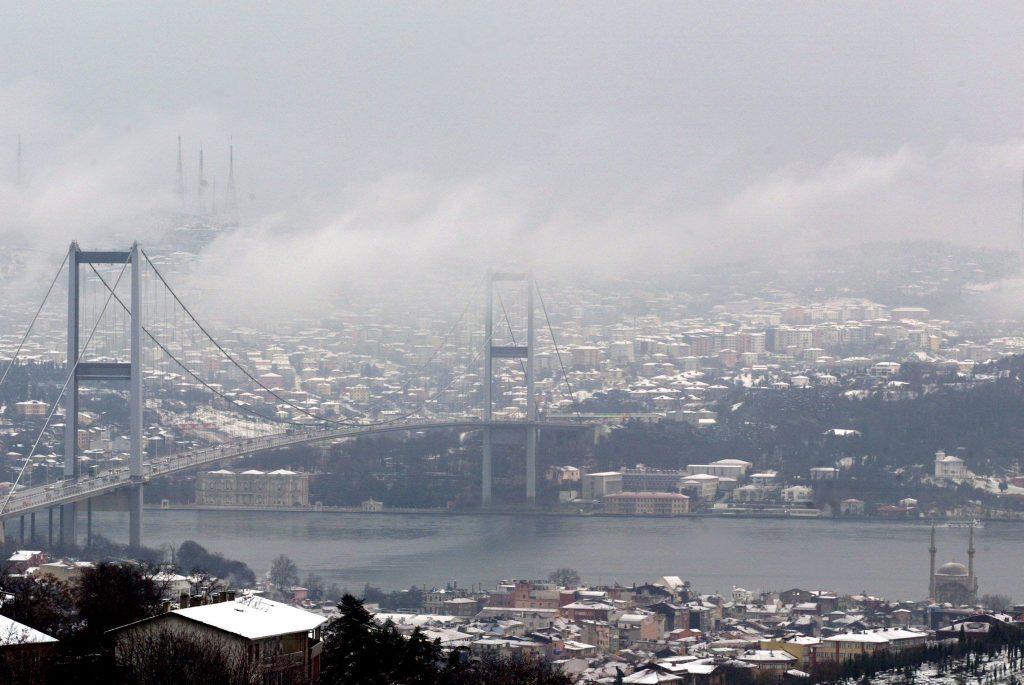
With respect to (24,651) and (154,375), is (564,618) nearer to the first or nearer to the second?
(24,651)

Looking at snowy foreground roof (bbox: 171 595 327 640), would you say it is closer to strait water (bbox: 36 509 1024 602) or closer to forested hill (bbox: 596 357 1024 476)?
strait water (bbox: 36 509 1024 602)

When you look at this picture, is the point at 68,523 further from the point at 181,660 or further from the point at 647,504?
the point at 647,504

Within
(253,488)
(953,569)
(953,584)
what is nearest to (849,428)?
(253,488)

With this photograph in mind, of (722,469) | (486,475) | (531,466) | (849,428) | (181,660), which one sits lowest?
(722,469)


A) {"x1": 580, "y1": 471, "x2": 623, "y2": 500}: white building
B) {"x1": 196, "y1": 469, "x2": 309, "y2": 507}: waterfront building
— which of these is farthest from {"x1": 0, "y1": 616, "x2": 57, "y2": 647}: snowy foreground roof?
{"x1": 580, "y1": 471, "x2": 623, "y2": 500}: white building

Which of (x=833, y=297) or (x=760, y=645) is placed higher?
(x=833, y=297)

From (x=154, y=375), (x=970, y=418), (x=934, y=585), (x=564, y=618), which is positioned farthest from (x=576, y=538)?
(x=970, y=418)
